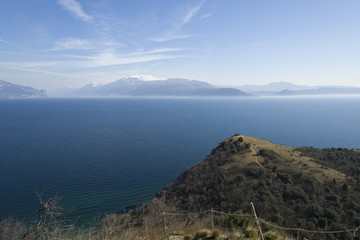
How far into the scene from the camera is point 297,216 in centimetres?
1952

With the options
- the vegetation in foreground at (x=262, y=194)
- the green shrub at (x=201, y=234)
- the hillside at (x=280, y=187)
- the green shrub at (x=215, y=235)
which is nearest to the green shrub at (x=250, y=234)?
the vegetation in foreground at (x=262, y=194)

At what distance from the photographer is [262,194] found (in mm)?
23719

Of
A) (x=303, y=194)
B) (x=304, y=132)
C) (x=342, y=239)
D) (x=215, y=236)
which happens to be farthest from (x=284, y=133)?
(x=215, y=236)

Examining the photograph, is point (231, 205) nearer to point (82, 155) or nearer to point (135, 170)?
point (135, 170)

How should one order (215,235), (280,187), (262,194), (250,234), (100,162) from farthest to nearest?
1. (100,162)
2. (280,187)
3. (262,194)
4. (250,234)
5. (215,235)

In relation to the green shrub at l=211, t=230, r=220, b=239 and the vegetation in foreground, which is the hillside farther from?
the green shrub at l=211, t=230, r=220, b=239

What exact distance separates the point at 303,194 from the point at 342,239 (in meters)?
7.10

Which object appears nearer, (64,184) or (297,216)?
(297,216)

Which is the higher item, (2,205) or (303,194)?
(303,194)

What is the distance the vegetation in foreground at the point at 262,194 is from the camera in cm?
1568

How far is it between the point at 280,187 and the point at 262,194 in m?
2.65

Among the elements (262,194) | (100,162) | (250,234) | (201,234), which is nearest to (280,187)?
(262,194)

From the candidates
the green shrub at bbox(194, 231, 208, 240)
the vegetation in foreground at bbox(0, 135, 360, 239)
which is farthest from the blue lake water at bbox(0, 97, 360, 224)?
the green shrub at bbox(194, 231, 208, 240)

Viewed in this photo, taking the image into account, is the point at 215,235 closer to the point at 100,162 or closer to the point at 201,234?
the point at 201,234
